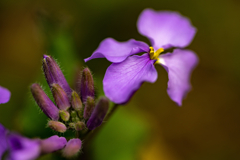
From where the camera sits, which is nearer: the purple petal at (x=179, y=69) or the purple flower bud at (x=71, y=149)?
the purple flower bud at (x=71, y=149)

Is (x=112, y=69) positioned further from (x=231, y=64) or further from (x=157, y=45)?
(x=231, y=64)

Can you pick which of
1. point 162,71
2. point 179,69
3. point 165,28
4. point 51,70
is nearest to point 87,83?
point 51,70

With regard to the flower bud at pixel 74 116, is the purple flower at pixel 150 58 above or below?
above

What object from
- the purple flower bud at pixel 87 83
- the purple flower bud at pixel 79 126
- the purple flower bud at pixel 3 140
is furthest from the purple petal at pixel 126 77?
the purple flower bud at pixel 3 140

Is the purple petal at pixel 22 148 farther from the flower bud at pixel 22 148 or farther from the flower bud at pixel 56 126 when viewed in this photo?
the flower bud at pixel 56 126

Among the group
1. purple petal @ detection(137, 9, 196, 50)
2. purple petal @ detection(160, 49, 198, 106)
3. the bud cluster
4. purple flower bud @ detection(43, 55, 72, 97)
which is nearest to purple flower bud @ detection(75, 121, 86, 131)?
the bud cluster

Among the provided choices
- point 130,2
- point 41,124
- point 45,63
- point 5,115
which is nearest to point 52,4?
point 130,2
